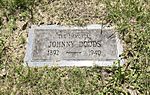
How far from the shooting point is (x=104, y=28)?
13.6 ft

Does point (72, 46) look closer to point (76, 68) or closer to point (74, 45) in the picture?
point (74, 45)

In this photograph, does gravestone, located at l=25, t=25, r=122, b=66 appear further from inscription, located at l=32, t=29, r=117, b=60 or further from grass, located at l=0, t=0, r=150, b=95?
grass, located at l=0, t=0, r=150, b=95

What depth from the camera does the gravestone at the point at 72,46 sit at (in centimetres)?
379

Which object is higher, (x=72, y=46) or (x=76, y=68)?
(x=72, y=46)

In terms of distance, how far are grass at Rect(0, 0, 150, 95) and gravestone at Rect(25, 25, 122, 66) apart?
103mm

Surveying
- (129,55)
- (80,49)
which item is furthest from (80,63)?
(129,55)

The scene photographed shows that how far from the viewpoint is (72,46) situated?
3.93 m

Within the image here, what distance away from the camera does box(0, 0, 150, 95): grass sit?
3562 millimetres

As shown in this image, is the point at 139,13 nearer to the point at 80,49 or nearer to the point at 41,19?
the point at 80,49

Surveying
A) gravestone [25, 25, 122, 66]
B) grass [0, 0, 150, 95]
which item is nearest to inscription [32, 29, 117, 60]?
gravestone [25, 25, 122, 66]

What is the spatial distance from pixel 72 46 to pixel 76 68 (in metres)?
0.36

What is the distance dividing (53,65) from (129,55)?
3.31ft

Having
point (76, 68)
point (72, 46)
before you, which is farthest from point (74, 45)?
point (76, 68)

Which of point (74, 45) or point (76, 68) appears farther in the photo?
point (74, 45)
